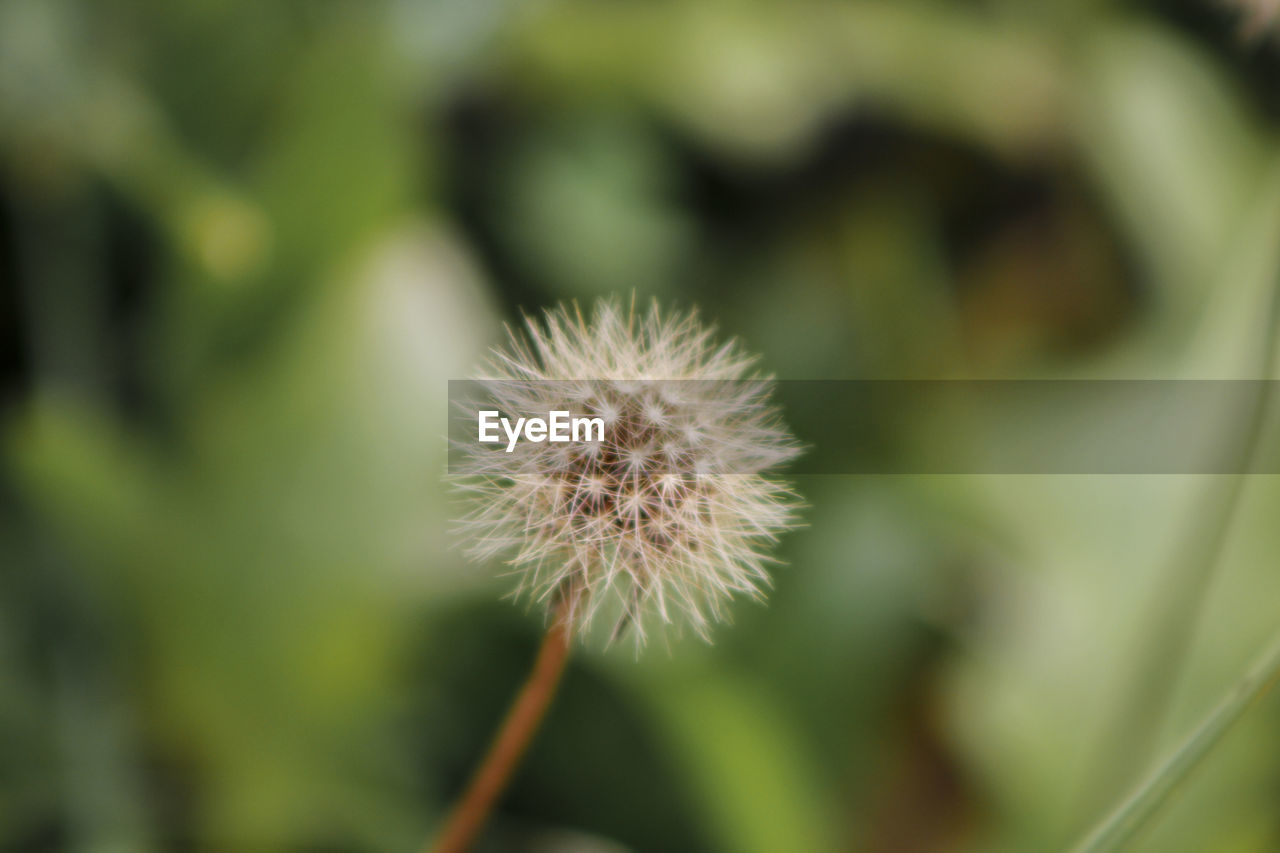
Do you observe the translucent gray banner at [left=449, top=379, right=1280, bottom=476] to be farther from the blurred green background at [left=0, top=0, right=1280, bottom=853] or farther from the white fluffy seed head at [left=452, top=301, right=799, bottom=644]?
the white fluffy seed head at [left=452, top=301, right=799, bottom=644]

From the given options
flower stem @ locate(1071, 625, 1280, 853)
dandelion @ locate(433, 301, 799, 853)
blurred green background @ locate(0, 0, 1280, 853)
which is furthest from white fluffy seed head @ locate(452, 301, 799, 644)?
blurred green background @ locate(0, 0, 1280, 853)

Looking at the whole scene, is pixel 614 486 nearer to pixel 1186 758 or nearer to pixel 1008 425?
pixel 1186 758

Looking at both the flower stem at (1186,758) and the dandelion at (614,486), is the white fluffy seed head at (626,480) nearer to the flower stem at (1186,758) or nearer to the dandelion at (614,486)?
the dandelion at (614,486)

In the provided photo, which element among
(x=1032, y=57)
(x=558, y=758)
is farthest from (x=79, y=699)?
(x=1032, y=57)

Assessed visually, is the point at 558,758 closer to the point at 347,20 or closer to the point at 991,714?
the point at 991,714

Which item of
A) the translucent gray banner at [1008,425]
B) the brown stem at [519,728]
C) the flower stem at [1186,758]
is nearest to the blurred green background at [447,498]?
the translucent gray banner at [1008,425]

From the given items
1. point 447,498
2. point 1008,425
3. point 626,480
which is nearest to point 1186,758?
point 626,480
